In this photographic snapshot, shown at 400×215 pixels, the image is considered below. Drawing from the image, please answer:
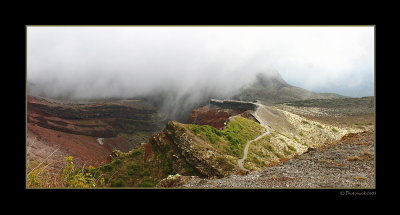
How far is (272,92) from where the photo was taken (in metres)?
150

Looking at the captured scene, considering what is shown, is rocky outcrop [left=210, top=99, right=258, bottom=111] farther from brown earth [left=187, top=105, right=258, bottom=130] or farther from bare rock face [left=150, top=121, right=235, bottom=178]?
bare rock face [left=150, top=121, right=235, bottom=178]

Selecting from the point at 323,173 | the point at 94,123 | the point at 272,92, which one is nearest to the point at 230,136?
the point at 323,173

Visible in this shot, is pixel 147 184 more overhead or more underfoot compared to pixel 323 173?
more underfoot

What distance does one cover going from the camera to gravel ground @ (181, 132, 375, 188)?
8.48 meters

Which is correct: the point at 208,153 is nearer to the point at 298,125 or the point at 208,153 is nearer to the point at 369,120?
the point at 298,125

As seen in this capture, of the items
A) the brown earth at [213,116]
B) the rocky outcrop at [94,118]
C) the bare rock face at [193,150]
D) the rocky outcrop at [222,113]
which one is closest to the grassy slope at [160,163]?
the bare rock face at [193,150]

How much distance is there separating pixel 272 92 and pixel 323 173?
14417cm

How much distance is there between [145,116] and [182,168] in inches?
5878

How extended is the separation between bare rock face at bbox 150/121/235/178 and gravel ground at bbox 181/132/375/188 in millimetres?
3977

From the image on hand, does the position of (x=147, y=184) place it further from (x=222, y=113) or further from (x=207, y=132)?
(x=222, y=113)

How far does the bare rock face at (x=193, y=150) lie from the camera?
1641cm

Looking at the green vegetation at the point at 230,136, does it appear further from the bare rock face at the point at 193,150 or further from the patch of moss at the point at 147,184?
the patch of moss at the point at 147,184
